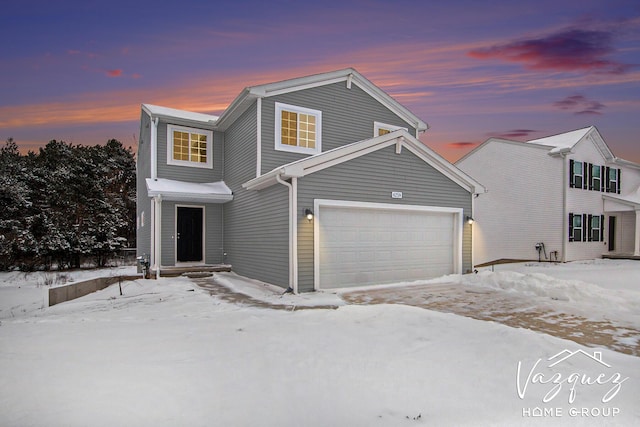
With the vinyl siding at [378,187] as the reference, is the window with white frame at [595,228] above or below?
below

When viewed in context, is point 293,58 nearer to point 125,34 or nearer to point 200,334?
point 125,34

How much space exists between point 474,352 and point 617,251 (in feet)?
72.8

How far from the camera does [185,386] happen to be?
145 inches

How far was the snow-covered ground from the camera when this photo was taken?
128 inches

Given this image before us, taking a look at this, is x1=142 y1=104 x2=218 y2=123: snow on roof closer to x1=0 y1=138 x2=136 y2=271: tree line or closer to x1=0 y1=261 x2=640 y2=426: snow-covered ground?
x1=0 y1=261 x2=640 y2=426: snow-covered ground

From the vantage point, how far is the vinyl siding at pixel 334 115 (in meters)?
11.5

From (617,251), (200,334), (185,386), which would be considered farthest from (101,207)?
(617,251)

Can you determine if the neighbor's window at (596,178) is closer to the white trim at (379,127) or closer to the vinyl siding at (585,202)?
the vinyl siding at (585,202)

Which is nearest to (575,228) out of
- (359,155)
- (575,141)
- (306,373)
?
(575,141)

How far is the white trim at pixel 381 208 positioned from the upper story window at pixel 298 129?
123 inches

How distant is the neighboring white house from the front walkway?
1059 centimetres

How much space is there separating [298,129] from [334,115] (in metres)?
1.50

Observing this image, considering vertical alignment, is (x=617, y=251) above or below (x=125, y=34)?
below

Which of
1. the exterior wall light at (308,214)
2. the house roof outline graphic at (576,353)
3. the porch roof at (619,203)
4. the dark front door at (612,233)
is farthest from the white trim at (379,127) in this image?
the dark front door at (612,233)
